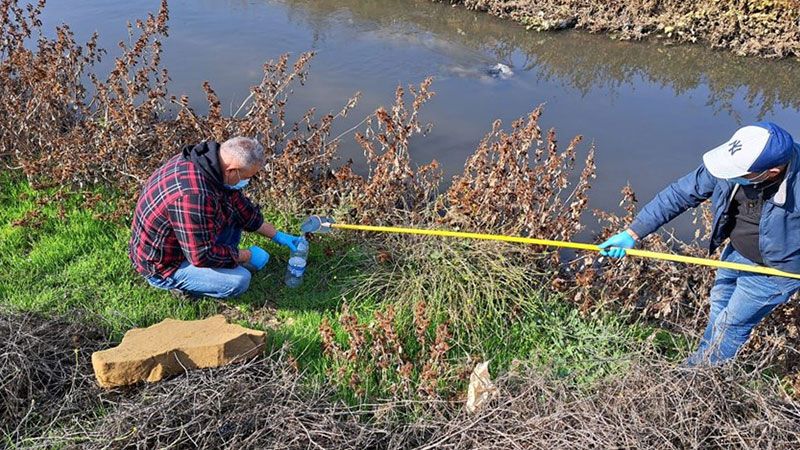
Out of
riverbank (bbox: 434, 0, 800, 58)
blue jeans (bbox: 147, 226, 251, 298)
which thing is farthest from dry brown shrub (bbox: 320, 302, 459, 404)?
riverbank (bbox: 434, 0, 800, 58)

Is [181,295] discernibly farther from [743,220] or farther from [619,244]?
[743,220]

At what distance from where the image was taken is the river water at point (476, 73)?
23.3 feet

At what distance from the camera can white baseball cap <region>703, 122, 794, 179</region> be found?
3191 millimetres

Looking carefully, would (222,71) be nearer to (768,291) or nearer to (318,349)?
(318,349)

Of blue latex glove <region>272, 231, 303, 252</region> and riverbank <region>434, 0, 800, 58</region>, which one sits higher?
riverbank <region>434, 0, 800, 58</region>

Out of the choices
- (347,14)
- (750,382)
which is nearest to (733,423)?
(750,382)

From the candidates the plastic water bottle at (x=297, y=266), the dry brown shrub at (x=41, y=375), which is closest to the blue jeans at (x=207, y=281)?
the plastic water bottle at (x=297, y=266)

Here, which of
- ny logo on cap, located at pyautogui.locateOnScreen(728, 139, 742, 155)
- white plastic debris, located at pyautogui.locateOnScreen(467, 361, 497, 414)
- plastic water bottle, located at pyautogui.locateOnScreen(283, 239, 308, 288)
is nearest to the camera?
ny logo on cap, located at pyautogui.locateOnScreen(728, 139, 742, 155)

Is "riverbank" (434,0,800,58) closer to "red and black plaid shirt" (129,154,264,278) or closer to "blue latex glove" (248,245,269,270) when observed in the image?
"blue latex glove" (248,245,269,270)

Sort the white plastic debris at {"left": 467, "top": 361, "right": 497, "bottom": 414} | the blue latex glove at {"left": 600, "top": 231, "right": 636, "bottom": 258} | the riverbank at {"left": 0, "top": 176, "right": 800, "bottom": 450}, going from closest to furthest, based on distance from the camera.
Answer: the riverbank at {"left": 0, "top": 176, "right": 800, "bottom": 450}
the white plastic debris at {"left": 467, "top": 361, "right": 497, "bottom": 414}
the blue latex glove at {"left": 600, "top": 231, "right": 636, "bottom": 258}

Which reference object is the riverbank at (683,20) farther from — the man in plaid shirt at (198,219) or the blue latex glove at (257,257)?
the man in plaid shirt at (198,219)

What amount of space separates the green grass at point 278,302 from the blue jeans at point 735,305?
36 cm

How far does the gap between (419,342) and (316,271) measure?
104 cm

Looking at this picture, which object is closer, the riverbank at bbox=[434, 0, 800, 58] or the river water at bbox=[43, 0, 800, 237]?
the river water at bbox=[43, 0, 800, 237]
